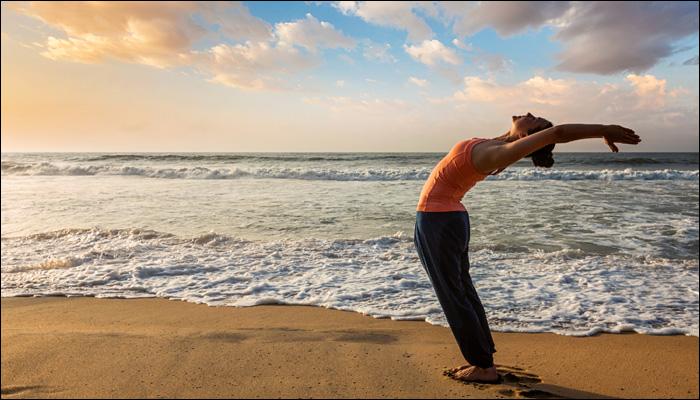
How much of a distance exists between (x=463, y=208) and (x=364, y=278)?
383 cm

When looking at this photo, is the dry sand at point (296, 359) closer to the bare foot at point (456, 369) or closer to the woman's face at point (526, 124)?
the bare foot at point (456, 369)

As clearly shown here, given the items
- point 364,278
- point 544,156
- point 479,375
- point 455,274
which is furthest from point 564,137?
point 364,278

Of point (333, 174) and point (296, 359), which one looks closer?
point (296, 359)

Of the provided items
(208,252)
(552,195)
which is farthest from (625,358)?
(552,195)

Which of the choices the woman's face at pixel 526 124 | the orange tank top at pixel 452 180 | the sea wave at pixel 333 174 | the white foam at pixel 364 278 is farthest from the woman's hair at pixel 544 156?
the sea wave at pixel 333 174

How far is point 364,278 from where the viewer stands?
627 cm

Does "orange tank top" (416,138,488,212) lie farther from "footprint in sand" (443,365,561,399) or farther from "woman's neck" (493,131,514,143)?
"footprint in sand" (443,365,561,399)

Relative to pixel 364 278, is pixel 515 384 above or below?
above

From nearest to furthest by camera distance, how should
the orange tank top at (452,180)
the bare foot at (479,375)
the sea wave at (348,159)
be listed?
1. the orange tank top at (452,180)
2. the bare foot at (479,375)
3. the sea wave at (348,159)

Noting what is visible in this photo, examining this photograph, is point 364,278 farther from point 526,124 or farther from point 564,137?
point 564,137

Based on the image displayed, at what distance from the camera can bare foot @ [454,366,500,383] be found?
9.73 feet

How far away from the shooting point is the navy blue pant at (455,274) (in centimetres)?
260

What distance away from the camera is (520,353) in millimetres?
3770

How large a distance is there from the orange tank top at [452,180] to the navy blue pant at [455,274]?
0.05m
